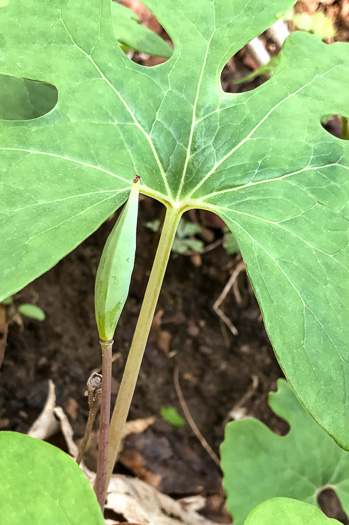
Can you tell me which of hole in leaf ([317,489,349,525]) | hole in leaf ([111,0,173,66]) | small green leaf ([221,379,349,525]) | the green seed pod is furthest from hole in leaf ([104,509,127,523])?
hole in leaf ([111,0,173,66])

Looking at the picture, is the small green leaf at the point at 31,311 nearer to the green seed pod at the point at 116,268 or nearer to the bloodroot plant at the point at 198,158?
the bloodroot plant at the point at 198,158

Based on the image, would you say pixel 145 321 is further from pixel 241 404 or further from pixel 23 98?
pixel 241 404

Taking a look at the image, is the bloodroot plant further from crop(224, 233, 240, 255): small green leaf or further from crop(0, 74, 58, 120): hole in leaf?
crop(224, 233, 240, 255): small green leaf

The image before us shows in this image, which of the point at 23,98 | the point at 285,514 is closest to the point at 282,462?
the point at 285,514

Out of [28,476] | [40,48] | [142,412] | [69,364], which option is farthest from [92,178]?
[142,412]

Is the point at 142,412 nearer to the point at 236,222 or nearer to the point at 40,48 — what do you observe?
the point at 236,222
